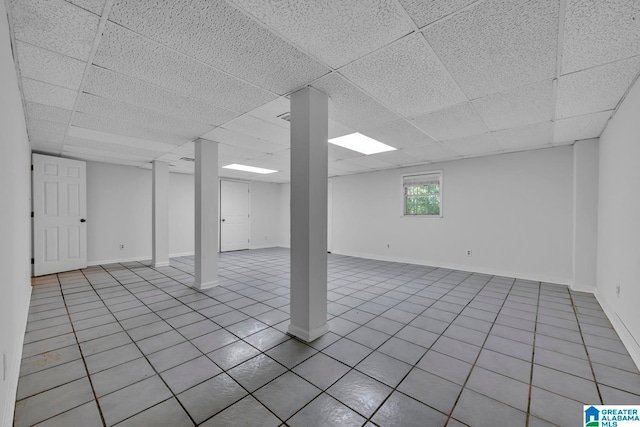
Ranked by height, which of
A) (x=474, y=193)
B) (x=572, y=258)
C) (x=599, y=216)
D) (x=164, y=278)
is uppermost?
(x=474, y=193)

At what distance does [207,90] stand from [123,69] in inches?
25.7

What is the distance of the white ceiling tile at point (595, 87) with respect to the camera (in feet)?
6.97

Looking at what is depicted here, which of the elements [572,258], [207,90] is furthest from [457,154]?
[207,90]

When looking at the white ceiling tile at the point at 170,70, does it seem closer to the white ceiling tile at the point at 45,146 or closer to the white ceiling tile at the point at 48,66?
the white ceiling tile at the point at 48,66

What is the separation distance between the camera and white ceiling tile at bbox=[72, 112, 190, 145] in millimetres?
3270

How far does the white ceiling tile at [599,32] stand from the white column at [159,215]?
6.72m

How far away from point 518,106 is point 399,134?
1.45 m

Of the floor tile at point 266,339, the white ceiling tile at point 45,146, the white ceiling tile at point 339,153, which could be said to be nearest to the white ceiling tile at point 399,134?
the white ceiling tile at point 339,153

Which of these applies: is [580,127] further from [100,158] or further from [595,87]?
[100,158]

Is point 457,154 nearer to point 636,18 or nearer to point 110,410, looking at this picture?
point 636,18

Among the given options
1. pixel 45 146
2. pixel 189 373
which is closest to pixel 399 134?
pixel 189 373

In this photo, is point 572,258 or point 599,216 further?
point 572,258

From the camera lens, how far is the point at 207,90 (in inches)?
99.3

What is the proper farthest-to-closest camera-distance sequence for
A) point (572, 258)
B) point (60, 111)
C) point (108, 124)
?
point (572, 258)
point (108, 124)
point (60, 111)
